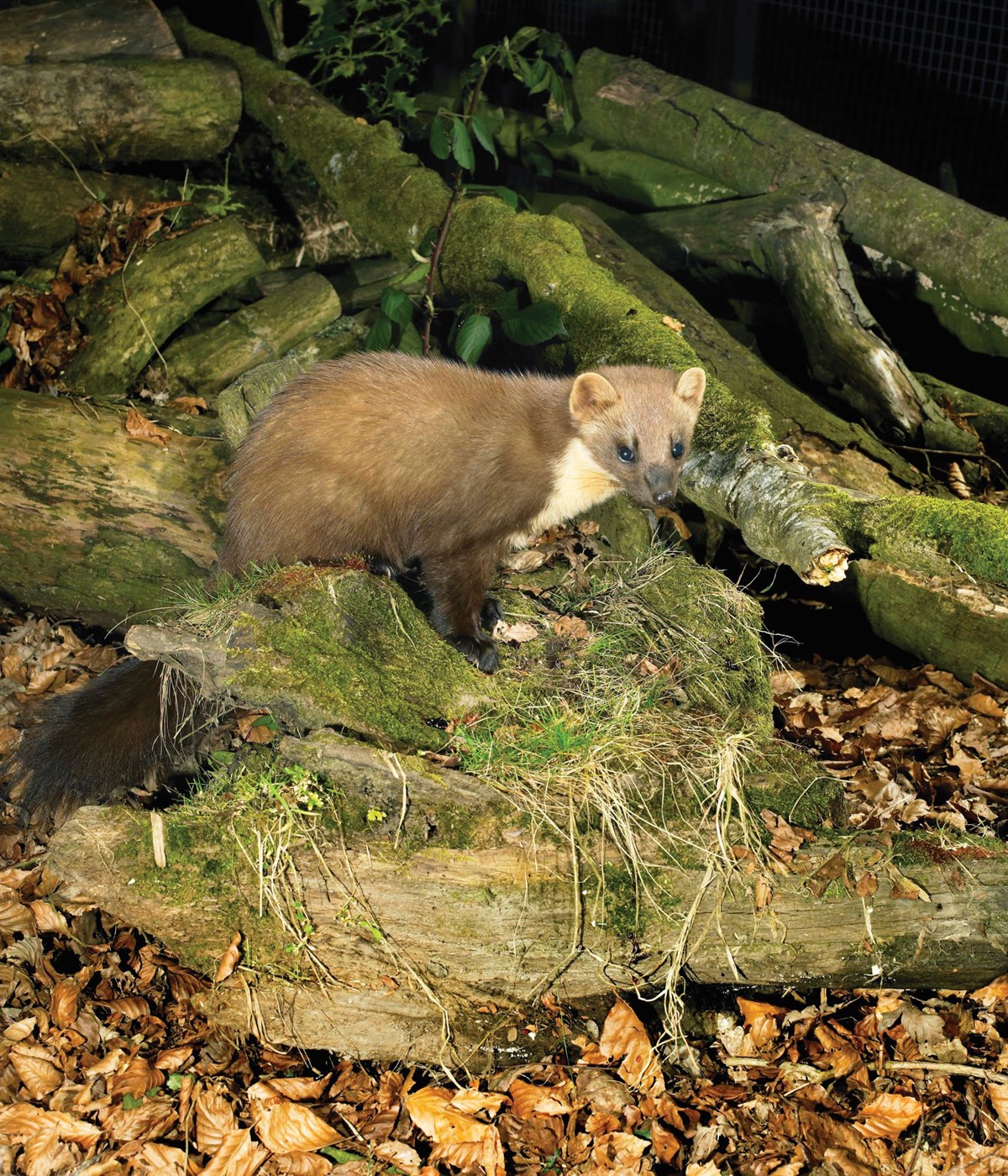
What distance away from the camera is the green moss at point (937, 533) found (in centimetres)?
448

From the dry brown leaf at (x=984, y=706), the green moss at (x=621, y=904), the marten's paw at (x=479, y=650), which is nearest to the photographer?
the green moss at (x=621, y=904)

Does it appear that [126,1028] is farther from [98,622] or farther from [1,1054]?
[98,622]

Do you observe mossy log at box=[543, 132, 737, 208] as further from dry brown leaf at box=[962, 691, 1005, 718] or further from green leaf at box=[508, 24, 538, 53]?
dry brown leaf at box=[962, 691, 1005, 718]

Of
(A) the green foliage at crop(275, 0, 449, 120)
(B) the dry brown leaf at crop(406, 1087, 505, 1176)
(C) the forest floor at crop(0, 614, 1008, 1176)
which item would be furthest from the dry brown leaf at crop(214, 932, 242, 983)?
(A) the green foliage at crop(275, 0, 449, 120)

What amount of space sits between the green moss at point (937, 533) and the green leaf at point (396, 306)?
8.62 feet

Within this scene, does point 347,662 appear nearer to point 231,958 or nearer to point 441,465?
point 231,958

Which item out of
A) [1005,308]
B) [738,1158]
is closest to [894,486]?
[1005,308]

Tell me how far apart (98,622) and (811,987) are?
3.80m

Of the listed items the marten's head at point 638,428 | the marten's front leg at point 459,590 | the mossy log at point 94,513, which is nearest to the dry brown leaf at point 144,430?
the mossy log at point 94,513

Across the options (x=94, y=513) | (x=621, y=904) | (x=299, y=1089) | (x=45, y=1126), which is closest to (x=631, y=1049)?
(x=621, y=904)

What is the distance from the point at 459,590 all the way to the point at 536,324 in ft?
5.44

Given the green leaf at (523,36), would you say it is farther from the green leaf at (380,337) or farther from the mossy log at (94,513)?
the mossy log at (94,513)

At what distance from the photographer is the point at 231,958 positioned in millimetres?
3342

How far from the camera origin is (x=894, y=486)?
5.68 m
